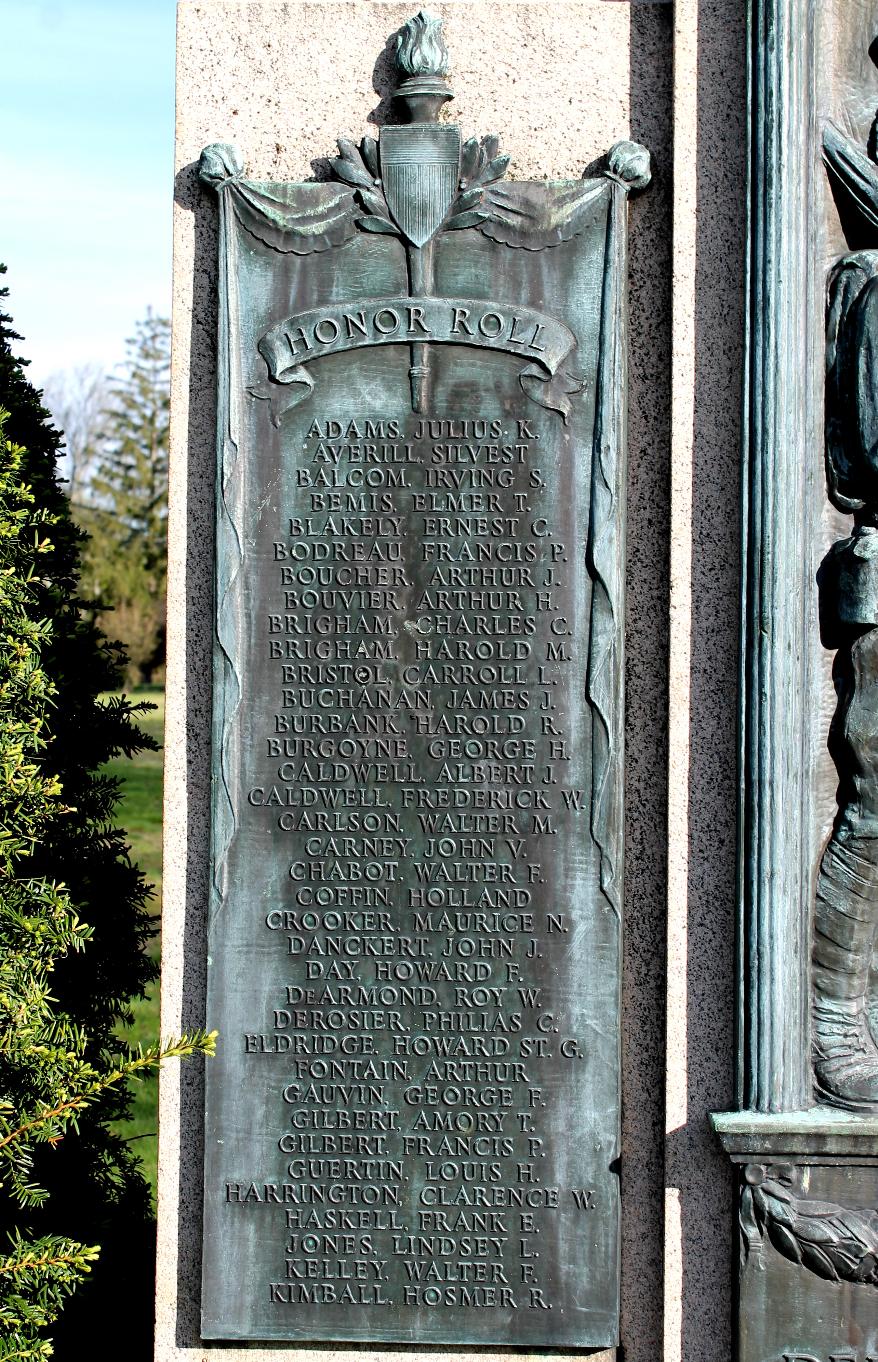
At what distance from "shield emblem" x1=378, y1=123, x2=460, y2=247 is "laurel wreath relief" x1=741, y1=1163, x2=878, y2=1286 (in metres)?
2.80

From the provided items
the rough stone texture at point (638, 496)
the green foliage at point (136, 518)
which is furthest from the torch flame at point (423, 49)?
the green foliage at point (136, 518)

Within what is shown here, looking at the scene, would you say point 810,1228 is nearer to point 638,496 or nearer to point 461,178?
point 638,496

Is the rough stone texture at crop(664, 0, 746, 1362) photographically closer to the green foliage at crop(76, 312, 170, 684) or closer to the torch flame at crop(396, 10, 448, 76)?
the torch flame at crop(396, 10, 448, 76)

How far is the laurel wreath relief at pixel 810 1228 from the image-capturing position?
433 cm

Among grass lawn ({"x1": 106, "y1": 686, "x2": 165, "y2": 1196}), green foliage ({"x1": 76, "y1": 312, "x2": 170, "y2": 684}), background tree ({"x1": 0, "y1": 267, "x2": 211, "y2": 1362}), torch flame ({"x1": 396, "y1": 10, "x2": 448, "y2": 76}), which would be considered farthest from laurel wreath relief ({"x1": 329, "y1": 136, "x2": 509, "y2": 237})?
green foliage ({"x1": 76, "y1": 312, "x2": 170, "y2": 684})

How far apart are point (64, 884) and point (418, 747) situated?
1153mm

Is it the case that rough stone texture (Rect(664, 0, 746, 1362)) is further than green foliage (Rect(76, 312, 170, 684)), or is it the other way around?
green foliage (Rect(76, 312, 170, 684))

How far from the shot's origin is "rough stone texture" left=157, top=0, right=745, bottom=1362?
14.9 feet

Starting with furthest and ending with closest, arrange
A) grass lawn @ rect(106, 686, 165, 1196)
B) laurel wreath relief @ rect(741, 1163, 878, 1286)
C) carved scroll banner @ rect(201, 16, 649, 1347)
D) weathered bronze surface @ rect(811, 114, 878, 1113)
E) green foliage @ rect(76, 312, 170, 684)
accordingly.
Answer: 1. green foliage @ rect(76, 312, 170, 684)
2. grass lawn @ rect(106, 686, 165, 1196)
3. carved scroll banner @ rect(201, 16, 649, 1347)
4. weathered bronze surface @ rect(811, 114, 878, 1113)
5. laurel wreath relief @ rect(741, 1163, 878, 1286)

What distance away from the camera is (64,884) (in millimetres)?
4840

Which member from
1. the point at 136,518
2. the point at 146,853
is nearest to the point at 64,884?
the point at 146,853

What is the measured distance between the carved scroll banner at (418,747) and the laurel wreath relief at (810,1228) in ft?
1.43

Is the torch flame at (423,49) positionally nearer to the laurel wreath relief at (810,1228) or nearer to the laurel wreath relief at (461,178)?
the laurel wreath relief at (461,178)

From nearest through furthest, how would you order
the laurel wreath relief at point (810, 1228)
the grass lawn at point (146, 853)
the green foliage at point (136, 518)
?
1. the laurel wreath relief at point (810, 1228)
2. the grass lawn at point (146, 853)
3. the green foliage at point (136, 518)
